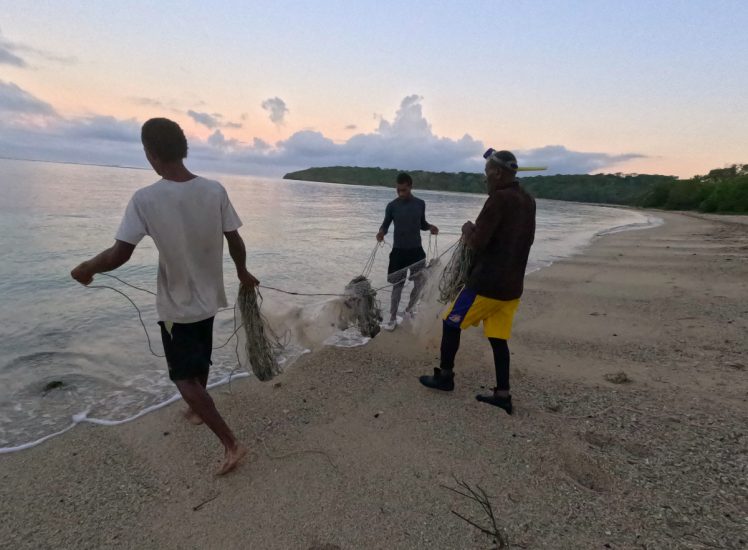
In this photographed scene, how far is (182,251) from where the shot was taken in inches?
104

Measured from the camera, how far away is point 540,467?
9.57 ft

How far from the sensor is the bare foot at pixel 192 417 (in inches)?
143

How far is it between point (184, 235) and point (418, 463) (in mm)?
2246

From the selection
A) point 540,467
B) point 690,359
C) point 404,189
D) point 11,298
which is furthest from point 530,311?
point 11,298

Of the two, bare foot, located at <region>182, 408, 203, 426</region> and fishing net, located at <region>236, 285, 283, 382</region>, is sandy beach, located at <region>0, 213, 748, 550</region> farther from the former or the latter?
fishing net, located at <region>236, 285, 283, 382</region>

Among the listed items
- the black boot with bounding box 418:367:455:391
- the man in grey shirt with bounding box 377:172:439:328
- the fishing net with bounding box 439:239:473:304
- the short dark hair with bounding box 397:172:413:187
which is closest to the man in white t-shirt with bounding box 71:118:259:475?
the black boot with bounding box 418:367:455:391

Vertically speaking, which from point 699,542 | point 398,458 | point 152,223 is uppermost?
point 152,223

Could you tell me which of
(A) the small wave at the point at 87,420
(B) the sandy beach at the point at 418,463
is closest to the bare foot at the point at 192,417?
(B) the sandy beach at the point at 418,463

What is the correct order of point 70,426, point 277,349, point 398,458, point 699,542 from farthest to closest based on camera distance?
point 277,349
point 70,426
point 398,458
point 699,542

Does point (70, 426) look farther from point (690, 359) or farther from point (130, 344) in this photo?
point (690, 359)

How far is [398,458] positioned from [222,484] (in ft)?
4.08

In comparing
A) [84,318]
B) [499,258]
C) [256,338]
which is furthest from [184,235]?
[84,318]

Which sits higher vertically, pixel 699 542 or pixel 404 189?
pixel 404 189

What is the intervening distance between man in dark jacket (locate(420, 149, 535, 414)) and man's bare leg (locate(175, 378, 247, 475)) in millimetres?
2077
